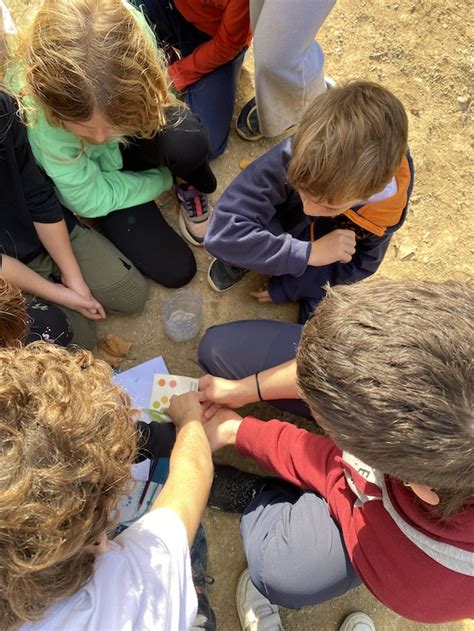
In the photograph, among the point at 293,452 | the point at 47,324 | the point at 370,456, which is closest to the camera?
the point at 370,456

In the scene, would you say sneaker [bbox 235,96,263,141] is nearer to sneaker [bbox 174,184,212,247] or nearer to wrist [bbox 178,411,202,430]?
sneaker [bbox 174,184,212,247]

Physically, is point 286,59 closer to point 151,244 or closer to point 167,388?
point 151,244

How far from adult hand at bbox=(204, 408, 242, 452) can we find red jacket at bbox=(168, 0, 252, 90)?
1631 millimetres

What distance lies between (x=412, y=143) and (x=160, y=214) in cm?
142

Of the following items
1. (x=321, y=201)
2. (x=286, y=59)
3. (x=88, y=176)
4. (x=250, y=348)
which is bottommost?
Result: (x=250, y=348)

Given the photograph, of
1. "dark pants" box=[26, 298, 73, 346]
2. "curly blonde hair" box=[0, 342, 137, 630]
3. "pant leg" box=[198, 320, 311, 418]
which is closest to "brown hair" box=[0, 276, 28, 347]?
"curly blonde hair" box=[0, 342, 137, 630]

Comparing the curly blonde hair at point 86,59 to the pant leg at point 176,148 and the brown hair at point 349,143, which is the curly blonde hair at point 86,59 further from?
the brown hair at point 349,143

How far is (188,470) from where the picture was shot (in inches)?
68.2

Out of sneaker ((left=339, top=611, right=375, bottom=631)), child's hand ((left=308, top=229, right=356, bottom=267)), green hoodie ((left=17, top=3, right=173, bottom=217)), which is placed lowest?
sneaker ((left=339, top=611, right=375, bottom=631))

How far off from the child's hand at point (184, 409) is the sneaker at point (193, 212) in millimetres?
847

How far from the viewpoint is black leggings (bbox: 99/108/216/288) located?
7.50 ft

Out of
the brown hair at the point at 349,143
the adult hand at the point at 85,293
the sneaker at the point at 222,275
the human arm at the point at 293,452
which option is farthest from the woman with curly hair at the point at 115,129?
the human arm at the point at 293,452

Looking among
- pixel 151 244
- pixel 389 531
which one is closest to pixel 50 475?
pixel 389 531

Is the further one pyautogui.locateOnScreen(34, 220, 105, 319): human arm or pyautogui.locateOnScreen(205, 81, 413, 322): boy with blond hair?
pyautogui.locateOnScreen(34, 220, 105, 319): human arm
